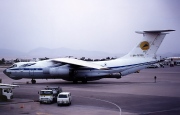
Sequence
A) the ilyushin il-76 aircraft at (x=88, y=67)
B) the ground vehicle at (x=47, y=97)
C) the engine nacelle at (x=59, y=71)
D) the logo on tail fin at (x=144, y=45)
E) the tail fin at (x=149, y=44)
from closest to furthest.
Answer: the ground vehicle at (x=47, y=97)
the engine nacelle at (x=59, y=71)
the ilyushin il-76 aircraft at (x=88, y=67)
the tail fin at (x=149, y=44)
the logo on tail fin at (x=144, y=45)

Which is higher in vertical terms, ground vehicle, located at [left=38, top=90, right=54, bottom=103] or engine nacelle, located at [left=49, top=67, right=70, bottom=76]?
engine nacelle, located at [left=49, top=67, right=70, bottom=76]

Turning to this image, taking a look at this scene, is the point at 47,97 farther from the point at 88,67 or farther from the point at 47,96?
the point at 88,67

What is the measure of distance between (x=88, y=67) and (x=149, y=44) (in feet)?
39.8

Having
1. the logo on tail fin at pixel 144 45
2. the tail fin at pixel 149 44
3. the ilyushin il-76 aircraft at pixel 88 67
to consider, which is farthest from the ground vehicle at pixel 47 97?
the logo on tail fin at pixel 144 45

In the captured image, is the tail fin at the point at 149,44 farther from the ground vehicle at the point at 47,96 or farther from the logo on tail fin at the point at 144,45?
the ground vehicle at the point at 47,96

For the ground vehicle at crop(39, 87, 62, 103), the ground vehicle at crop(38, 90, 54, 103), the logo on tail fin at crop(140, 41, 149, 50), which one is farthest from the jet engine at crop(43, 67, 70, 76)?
the ground vehicle at crop(38, 90, 54, 103)

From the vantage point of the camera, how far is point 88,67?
46.0m

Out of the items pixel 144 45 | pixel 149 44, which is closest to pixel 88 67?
pixel 144 45

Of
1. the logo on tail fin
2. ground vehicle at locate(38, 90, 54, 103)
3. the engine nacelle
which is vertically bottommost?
ground vehicle at locate(38, 90, 54, 103)

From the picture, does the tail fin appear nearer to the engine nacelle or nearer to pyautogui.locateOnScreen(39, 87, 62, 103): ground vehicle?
the engine nacelle

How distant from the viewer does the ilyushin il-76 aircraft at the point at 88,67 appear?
4641 cm

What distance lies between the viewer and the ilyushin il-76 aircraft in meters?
46.4

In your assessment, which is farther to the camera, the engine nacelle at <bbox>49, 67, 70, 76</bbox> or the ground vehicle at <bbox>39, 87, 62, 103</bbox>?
the engine nacelle at <bbox>49, 67, 70, 76</bbox>

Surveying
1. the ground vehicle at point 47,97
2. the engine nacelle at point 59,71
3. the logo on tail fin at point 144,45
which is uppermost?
the logo on tail fin at point 144,45
